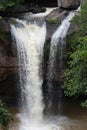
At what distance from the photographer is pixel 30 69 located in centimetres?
2519

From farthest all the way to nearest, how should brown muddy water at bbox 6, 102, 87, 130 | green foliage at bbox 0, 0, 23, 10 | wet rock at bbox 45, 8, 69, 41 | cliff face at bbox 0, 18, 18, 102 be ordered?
green foliage at bbox 0, 0, 23, 10 → wet rock at bbox 45, 8, 69, 41 → cliff face at bbox 0, 18, 18, 102 → brown muddy water at bbox 6, 102, 87, 130

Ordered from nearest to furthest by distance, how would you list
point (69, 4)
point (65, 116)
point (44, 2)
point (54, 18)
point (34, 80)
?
point (65, 116)
point (34, 80)
point (54, 18)
point (69, 4)
point (44, 2)

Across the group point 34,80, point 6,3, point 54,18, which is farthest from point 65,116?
point 6,3

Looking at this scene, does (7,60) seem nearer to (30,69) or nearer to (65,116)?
(30,69)

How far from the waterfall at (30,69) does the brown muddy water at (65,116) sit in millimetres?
585

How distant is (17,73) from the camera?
25.1 metres

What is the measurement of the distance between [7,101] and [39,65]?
306 centimetres

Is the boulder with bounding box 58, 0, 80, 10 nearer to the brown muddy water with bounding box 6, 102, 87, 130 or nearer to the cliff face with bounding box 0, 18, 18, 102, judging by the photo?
the cliff face with bounding box 0, 18, 18, 102

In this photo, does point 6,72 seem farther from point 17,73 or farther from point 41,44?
point 41,44

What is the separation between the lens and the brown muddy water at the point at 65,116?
923 inches

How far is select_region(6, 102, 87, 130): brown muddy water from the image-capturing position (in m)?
23.4

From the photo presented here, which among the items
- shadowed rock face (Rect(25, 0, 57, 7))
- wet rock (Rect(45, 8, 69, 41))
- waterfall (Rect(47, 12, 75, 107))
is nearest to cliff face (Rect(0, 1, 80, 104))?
wet rock (Rect(45, 8, 69, 41))

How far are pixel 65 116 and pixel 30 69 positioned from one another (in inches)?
Result: 136

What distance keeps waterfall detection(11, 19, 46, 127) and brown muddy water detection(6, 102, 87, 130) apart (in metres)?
0.59
